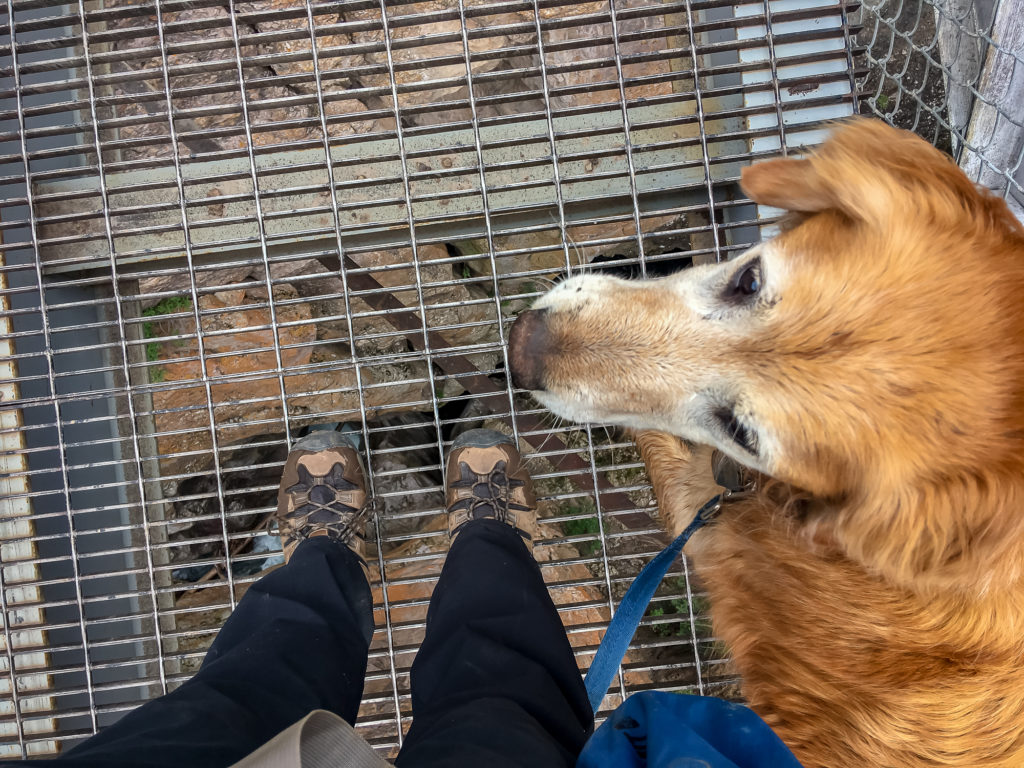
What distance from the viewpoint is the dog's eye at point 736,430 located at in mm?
1545

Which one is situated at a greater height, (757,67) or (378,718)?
(757,67)

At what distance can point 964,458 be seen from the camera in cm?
135

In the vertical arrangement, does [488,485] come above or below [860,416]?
below

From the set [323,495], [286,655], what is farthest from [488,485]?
[286,655]

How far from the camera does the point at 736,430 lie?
157cm

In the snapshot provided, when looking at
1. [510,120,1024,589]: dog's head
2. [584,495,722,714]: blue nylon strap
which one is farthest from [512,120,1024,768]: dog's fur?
[584,495,722,714]: blue nylon strap

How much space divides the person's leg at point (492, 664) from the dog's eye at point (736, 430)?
30.5 inches

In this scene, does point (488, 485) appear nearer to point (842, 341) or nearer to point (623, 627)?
point (623, 627)

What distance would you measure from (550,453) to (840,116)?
5.24 ft

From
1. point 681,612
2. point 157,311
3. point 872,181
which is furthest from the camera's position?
point 157,311

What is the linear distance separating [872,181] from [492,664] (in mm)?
1546

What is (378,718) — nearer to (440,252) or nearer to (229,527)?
(229,527)

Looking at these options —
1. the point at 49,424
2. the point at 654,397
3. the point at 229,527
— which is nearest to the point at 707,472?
the point at 654,397

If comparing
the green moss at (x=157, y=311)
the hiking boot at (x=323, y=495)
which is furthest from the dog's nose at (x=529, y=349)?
the green moss at (x=157, y=311)
